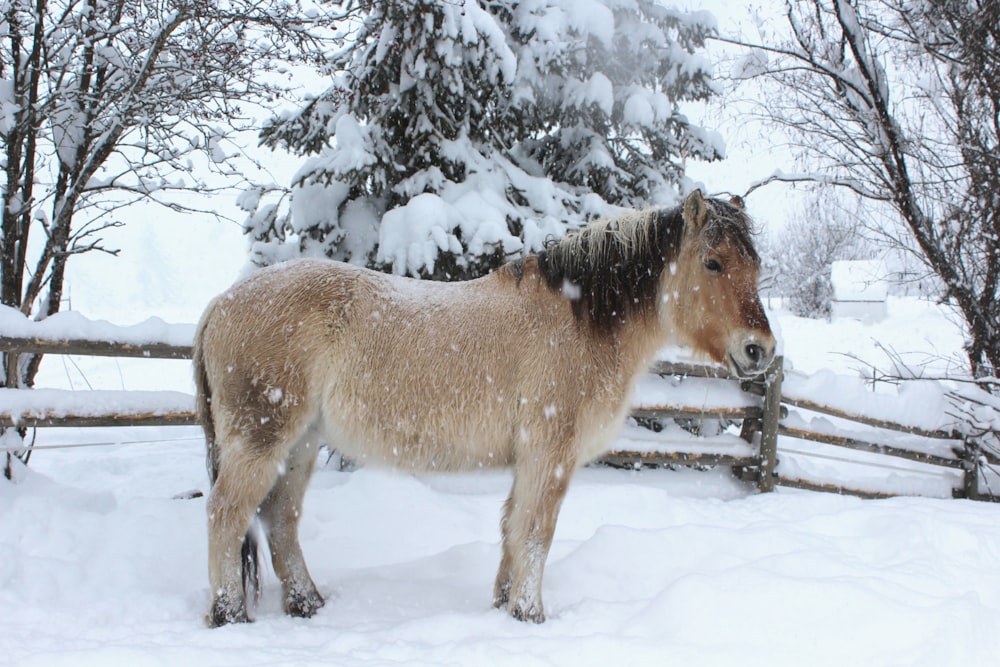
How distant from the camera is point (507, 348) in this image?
3084 millimetres

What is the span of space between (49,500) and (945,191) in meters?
7.66

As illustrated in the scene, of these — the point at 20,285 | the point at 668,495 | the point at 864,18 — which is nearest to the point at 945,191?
the point at 864,18

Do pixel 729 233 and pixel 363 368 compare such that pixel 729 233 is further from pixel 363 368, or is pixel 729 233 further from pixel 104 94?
pixel 104 94

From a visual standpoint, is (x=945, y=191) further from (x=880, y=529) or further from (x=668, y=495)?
(x=668, y=495)

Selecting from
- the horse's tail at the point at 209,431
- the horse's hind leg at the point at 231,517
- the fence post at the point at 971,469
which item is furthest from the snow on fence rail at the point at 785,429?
the horse's hind leg at the point at 231,517

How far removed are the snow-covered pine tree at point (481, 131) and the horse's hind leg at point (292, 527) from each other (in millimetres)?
2171

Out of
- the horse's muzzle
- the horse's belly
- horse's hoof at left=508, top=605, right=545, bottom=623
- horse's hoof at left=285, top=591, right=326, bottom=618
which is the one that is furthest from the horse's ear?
horse's hoof at left=285, top=591, right=326, bottom=618

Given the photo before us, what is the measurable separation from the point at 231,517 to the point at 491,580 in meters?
1.56

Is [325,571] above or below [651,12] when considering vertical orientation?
below

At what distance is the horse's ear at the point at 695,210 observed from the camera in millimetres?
3041

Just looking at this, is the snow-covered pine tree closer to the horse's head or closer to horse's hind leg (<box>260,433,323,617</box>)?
horse's hind leg (<box>260,433,323,617</box>)

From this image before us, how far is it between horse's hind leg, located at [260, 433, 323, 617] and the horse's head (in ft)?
6.73

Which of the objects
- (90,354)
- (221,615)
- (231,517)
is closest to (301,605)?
(221,615)

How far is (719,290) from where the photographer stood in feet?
10.0
